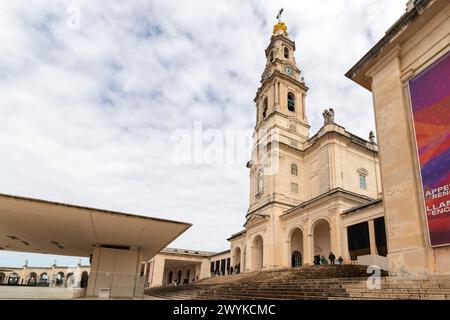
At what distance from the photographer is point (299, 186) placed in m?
34.3

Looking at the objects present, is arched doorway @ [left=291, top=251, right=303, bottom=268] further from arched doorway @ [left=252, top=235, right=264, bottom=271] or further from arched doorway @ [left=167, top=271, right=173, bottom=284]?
arched doorway @ [left=167, top=271, right=173, bottom=284]

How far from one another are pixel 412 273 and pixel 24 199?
14.2 meters

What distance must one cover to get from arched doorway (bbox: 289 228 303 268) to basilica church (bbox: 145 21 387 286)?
102mm

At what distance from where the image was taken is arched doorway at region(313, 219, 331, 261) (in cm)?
2858

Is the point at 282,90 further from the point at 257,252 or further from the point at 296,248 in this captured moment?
the point at 257,252

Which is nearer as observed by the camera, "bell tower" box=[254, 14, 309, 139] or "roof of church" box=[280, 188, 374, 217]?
"roof of church" box=[280, 188, 374, 217]

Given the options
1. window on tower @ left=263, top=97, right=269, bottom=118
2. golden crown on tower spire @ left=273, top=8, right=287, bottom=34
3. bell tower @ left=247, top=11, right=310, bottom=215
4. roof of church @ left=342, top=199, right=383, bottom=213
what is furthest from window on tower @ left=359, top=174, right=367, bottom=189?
golden crown on tower spire @ left=273, top=8, right=287, bottom=34

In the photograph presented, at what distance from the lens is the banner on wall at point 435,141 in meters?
8.39

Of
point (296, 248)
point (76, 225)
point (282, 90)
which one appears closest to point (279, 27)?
point (282, 90)

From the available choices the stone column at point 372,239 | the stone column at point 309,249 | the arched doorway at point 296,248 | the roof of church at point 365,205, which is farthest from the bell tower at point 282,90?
the stone column at point 372,239

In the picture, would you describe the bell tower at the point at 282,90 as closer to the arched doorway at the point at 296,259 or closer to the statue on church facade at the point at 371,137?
the statue on church facade at the point at 371,137

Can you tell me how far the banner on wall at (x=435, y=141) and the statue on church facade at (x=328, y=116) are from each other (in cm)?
2247

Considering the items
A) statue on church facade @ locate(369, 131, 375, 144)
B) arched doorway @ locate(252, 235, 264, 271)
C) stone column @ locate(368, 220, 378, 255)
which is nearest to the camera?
stone column @ locate(368, 220, 378, 255)

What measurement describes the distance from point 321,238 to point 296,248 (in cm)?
348
